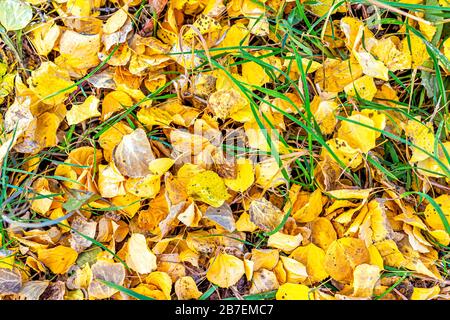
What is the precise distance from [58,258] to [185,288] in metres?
0.27

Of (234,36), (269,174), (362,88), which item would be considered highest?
(234,36)

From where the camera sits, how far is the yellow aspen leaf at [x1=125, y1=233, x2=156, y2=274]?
98 centimetres

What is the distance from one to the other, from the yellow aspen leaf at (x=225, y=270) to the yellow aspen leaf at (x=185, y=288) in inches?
1.4

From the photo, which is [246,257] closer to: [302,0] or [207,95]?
[207,95]

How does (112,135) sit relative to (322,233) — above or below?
above

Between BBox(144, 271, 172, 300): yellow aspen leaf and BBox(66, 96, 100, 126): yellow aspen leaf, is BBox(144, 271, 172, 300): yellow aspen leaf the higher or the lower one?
the lower one

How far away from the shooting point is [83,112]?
101cm

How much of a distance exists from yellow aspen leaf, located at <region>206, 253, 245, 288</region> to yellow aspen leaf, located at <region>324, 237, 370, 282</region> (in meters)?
0.17

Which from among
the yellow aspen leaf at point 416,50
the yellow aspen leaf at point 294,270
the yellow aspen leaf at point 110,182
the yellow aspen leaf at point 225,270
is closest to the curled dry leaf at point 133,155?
the yellow aspen leaf at point 110,182

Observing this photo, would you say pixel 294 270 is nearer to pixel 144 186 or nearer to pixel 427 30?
pixel 144 186

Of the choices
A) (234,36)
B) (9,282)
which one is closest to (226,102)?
(234,36)

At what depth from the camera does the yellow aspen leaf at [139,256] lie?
0.98 meters

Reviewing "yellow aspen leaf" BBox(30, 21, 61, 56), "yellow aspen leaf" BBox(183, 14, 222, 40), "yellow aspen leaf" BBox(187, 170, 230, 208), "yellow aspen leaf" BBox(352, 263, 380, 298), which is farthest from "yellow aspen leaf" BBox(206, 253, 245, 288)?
Result: "yellow aspen leaf" BBox(30, 21, 61, 56)

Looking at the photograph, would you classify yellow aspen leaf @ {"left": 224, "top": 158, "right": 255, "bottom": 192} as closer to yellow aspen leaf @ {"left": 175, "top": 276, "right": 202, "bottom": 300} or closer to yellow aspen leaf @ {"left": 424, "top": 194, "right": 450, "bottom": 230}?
yellow aspen leaf @ {"left": 175, "top": 276, "right": 202, "bottom": 300}
